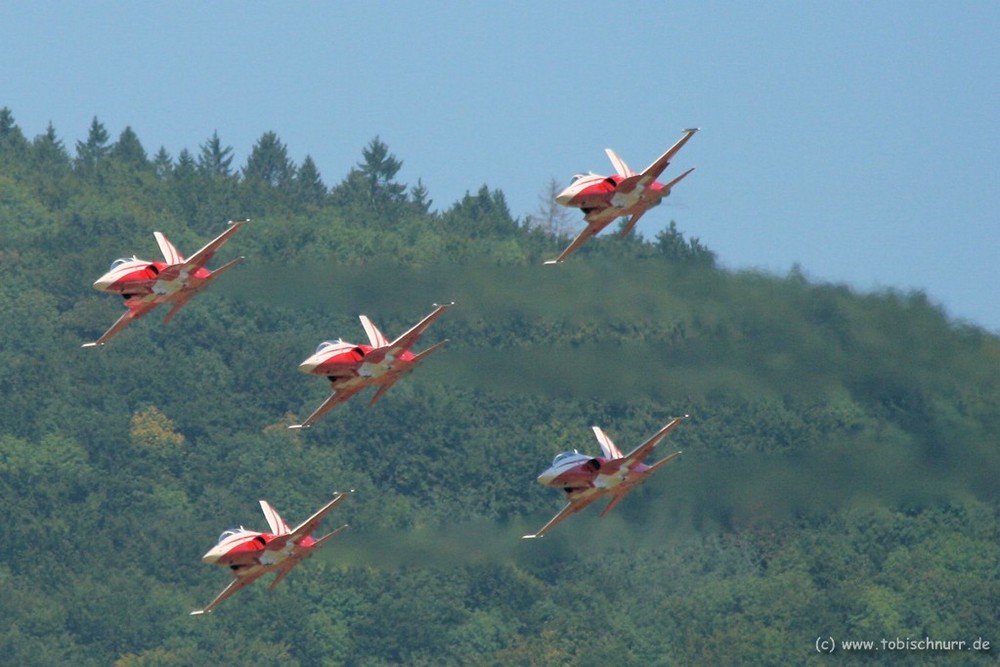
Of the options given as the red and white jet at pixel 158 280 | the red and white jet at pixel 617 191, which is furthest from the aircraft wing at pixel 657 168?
the red and white jet at pixel 158 280

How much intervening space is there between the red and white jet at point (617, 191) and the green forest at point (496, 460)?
1932cm

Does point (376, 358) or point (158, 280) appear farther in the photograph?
point (158, 280)

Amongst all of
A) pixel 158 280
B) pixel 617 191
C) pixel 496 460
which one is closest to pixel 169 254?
pixel 158 280

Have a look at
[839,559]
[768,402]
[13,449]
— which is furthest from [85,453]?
[768,402]

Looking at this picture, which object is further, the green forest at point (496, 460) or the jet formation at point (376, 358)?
the green forest at point (496, 460)

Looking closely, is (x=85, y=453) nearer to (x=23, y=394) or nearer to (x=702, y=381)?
(x=23, y=394)

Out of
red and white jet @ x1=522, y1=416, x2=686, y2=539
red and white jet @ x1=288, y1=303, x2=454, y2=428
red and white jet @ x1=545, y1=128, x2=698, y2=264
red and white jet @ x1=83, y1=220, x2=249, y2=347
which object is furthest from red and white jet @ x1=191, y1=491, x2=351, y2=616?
red and white jet @ x1=545, y1=128, x2=698, y2=264

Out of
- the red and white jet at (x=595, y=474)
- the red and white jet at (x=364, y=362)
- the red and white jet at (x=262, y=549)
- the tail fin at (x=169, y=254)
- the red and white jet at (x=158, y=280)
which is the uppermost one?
the tail fin at (x=169, y=254)

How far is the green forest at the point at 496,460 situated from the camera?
99.8m

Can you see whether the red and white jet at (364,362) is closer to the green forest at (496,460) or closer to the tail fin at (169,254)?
the tail fin at (169,254)

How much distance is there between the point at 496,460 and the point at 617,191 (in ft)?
296

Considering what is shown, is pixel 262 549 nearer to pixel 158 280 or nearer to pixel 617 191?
pixel 158 280

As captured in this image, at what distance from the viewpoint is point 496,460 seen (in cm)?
16075

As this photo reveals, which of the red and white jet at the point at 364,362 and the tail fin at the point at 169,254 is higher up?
the tail fin at the point at 169,254
